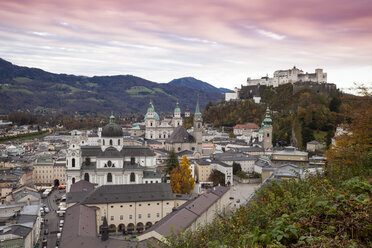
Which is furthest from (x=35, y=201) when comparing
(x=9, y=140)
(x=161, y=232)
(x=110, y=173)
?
(x=9, y=140)

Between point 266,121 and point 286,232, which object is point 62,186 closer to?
point 266,121

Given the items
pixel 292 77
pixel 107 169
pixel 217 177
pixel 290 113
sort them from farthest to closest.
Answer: pixel 292 77 < pixel 290 113 < pixel 217 177 < pixel 107 169

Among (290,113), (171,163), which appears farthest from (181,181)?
(290,113)

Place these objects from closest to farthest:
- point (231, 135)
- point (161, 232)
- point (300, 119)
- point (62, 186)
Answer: point (161, 232) < point (62, 186) < point (300, 119) < point (231, 135)

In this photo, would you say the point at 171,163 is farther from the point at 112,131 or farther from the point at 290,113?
the point at 290,113

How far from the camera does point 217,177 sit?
53125 mm

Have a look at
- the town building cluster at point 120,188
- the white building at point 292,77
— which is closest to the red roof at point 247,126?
the town building cluster at point 120,188

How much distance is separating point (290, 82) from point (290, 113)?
58.8ft

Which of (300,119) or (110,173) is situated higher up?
(300,119)

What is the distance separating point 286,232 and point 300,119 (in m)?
70.1

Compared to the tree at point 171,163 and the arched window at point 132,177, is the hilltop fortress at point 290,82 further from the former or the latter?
the arched window at point 132,177

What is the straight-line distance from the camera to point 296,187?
10.6 meters

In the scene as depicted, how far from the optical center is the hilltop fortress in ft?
302

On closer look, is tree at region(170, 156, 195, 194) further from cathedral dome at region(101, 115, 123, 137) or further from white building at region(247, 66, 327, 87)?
white building at region(247, 66, 327, 87)
